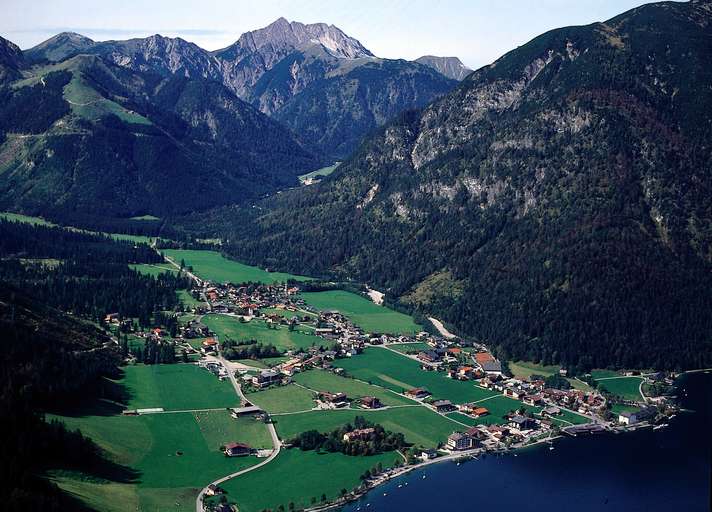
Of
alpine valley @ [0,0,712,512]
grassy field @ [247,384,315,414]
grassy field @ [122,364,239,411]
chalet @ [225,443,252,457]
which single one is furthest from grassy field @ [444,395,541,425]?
grassy field @ [122,364,239,411]

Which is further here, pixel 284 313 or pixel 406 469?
pixel 284 313

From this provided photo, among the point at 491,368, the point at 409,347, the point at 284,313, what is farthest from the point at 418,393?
the point at 284,313

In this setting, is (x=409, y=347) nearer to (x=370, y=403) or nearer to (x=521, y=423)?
(x=370, y=403)

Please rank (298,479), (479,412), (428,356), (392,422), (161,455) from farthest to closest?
1. (428,356)
2. (479,412)
3. (392,422)
4. (161,455)
5. (298,479)

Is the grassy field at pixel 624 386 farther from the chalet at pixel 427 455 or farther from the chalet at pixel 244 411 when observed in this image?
the chalet at pixel 244 411

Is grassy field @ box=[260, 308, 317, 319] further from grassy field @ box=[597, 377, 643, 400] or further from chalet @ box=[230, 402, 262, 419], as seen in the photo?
grassy field @ box=[597, 377, 643, 400]

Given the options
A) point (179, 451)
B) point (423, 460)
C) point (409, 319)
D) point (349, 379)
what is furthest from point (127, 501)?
point (409, 319)

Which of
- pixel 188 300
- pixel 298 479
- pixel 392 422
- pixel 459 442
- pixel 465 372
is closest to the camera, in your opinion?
pixel 298 479
